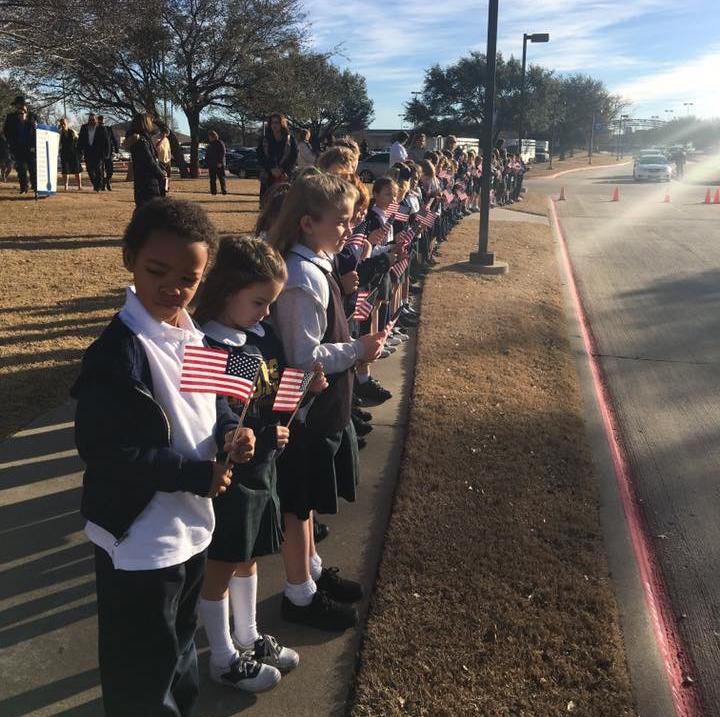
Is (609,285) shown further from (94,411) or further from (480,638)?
(94,411)

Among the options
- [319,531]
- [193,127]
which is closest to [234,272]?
[319,531]

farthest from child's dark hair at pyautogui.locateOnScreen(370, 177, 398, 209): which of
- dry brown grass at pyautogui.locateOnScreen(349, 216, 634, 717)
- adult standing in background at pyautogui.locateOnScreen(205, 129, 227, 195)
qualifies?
adult standing in background at pyautogui.locateOnScreen(205, 129, 227, 195)

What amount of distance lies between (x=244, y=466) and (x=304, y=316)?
64 centimetres

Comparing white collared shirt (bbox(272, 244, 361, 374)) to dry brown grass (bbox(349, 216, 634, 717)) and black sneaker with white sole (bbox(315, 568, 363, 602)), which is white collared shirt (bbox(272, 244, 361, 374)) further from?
dry brown grass (bbox(349, 216, 634, 717))

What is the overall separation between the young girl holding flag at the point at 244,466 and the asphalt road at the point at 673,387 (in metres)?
1.71

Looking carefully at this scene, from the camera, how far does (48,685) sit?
8.39ft

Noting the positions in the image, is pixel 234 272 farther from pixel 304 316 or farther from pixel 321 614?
pixel 321 614

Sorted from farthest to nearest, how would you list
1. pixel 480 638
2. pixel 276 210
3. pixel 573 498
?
pixel 573 498
pixel 276 210
pixel 480 638

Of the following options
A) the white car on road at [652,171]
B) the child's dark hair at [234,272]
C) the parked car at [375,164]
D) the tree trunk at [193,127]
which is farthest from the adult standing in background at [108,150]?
the white car on road at [652,171]

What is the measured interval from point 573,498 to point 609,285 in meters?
6.92

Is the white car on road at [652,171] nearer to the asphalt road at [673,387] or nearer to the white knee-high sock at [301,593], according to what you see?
the asphalt road at [673,387]

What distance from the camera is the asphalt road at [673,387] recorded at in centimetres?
335

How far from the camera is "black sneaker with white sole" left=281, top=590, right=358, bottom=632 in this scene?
2906 mm

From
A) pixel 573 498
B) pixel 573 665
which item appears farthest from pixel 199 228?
pixel 573 498
